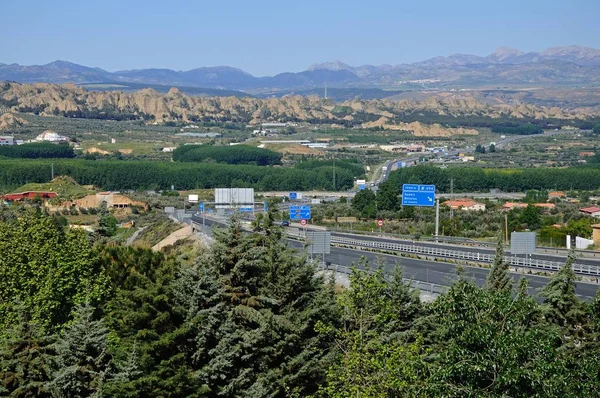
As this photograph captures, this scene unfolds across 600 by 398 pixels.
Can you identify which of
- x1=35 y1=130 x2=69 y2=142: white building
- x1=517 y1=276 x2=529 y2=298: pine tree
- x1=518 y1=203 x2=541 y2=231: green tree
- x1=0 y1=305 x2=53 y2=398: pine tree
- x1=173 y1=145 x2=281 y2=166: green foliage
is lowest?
x1=173 y1=145 x2=281 y2=166: green foliage

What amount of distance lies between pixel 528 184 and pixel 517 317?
116 metres

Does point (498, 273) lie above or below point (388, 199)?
above

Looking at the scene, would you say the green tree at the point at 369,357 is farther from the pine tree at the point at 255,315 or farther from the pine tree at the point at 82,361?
the pine tree at the point at 82,361

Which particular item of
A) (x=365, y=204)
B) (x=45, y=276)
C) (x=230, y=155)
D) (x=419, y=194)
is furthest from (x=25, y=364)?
(x=230, y=155)

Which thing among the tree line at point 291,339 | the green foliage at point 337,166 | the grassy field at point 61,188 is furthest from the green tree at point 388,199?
the tree line at point 291,339

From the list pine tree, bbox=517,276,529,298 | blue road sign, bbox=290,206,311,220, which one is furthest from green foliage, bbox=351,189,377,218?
pine tree, bbox=517,276,529,298

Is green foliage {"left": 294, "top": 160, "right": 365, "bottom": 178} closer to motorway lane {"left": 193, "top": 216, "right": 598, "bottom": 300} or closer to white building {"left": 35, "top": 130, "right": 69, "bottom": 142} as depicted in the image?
white building {"left": 35, "top": 130, "right": 69, "bottom": 142}

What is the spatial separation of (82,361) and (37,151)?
144666 millimetres

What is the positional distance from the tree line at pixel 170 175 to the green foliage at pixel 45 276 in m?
94.5

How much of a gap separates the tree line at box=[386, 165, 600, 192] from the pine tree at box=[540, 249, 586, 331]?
101m

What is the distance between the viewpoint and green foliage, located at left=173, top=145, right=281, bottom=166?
16562 cm

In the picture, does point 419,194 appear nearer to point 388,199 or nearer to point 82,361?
point 388,199

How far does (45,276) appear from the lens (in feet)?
93.6

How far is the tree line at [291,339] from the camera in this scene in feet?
48.9
